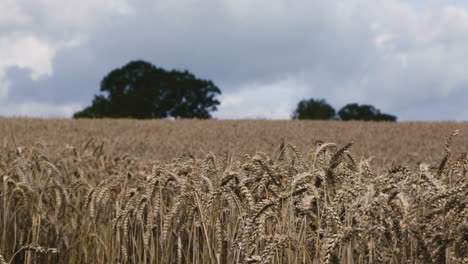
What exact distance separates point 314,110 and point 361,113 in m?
3.59

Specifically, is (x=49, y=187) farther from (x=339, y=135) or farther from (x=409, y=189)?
(x=339, y=135)

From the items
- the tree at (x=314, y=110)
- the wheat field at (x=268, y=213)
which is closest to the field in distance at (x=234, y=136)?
the wheat field at (x=268, y=213)

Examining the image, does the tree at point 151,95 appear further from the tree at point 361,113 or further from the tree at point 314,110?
the tree at point 361,113

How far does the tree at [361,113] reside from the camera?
43.7 m

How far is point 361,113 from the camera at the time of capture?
43656 mm

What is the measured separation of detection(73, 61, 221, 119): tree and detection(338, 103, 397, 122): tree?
10510 millimetres

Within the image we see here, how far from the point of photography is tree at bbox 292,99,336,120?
43294 millimetres

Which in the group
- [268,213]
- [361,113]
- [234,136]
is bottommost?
[268,213]

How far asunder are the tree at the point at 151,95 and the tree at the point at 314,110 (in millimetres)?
7747

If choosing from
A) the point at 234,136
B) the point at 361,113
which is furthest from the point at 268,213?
the point at 361,113

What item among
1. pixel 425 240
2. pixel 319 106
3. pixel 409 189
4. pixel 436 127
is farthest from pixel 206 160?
pixel 319 106

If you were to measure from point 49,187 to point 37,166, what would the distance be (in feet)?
3.00

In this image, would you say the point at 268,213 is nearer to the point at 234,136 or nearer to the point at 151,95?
the point at 234,136

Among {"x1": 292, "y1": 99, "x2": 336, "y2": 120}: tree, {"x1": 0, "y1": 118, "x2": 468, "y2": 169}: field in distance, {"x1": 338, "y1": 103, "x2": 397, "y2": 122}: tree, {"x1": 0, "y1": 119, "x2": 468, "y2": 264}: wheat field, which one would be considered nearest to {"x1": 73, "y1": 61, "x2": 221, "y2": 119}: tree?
{"x1": 292, "y1": 99, "x2": 336, "y2": 120}: tree
